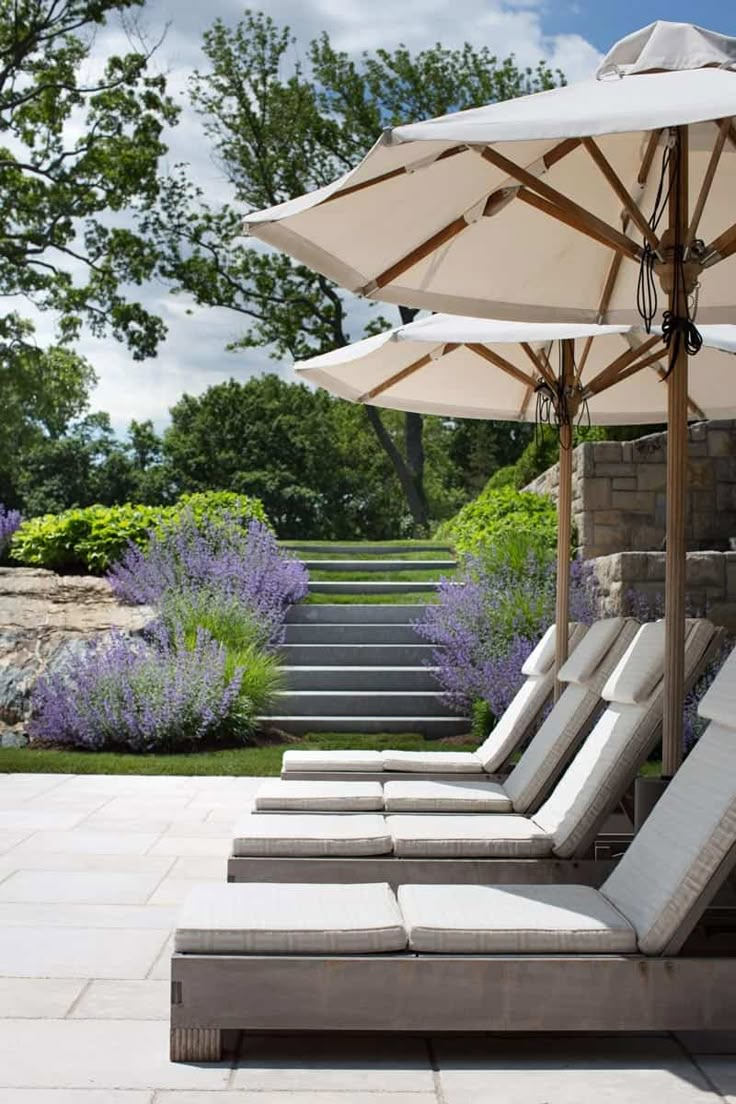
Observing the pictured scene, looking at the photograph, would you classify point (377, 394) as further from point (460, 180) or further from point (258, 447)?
point (258, 447)

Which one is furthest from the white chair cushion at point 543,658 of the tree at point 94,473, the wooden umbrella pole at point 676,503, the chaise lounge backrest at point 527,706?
the tree at point 94,473

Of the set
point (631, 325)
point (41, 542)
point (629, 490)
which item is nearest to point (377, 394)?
point (631, 325)

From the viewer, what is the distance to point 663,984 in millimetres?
3031

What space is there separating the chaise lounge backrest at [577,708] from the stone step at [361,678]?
5563 mm

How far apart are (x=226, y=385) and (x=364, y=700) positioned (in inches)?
864

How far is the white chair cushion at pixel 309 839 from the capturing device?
427 centimetres

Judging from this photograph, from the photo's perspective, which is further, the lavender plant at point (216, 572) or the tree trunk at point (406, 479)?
the tree trunk at point (406, 479)

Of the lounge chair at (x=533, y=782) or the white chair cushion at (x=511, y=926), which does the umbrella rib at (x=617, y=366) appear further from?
the white chair cushion at (x=511, y=926)

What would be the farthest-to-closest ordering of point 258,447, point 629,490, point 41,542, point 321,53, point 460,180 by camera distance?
point 258,447
point 321,53
point 41,542
point 629,490
point 460,180

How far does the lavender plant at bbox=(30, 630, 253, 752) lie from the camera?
911 cm

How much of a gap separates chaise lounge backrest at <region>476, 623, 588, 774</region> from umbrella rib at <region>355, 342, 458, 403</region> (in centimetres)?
148

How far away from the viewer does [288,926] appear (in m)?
3.07

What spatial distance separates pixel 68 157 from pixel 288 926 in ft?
66.2

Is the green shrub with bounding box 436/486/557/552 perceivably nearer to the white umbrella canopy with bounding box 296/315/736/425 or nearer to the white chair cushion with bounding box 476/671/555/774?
the white umbrella canopy with bounding box 296/315/736/425
